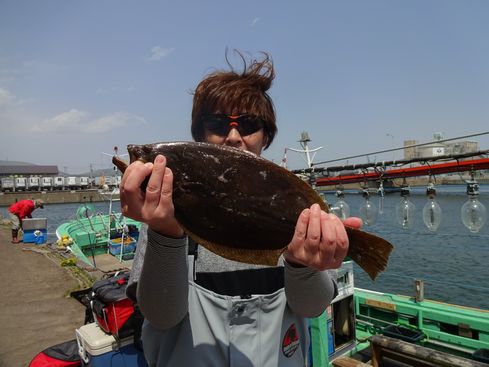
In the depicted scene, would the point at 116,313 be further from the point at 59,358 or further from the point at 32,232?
the point at 32,232

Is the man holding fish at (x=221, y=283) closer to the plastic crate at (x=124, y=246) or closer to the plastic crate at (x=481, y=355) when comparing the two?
the plastic crate at (x=481, y=355)

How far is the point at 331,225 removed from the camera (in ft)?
6.17

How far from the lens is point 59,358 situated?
486 centimetres

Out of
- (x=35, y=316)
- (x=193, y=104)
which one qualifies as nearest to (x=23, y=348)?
(x=35, y=316)

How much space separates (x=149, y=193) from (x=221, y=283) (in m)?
0.79

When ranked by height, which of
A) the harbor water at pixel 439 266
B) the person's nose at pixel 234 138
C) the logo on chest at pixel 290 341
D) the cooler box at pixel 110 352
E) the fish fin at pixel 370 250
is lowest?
the harbor water at pixel 439 266

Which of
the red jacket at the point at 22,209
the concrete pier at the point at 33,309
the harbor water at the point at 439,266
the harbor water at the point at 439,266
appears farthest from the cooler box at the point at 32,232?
the harbor water at the point at 439,266

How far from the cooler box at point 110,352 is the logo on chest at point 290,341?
2876mm

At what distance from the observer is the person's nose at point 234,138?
2401 millimetres

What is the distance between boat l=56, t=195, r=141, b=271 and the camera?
51.4 ft

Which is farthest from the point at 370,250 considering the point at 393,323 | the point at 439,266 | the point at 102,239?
the point at 102,239

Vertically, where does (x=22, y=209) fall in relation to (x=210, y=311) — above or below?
above

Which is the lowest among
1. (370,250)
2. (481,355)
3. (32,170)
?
(481,355)

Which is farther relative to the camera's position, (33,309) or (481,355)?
(33,309)
